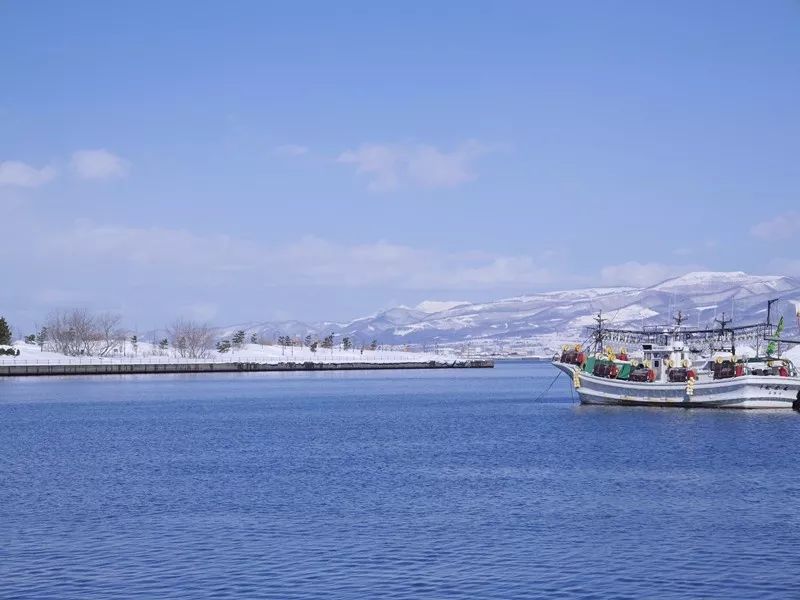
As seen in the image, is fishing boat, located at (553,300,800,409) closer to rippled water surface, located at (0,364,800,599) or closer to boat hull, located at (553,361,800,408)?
boat hull, located at (553,361,800,408)

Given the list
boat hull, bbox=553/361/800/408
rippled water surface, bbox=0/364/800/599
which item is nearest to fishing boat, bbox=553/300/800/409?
boat hull, bbox=553/361/800/408

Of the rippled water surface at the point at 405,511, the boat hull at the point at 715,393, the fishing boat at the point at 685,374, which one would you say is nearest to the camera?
the rippled water surface at the point at 405,511

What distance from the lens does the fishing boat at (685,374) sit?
84812mm

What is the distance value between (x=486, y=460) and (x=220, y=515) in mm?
19266

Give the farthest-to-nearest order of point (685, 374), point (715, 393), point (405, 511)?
point (685, 374) < point (715, 393) < point (405, 511)

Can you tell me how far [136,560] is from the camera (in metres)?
30.8

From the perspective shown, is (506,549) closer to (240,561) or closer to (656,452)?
(240,561)

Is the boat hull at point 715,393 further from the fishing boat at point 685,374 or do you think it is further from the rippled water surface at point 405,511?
the rippled water surface at point 405,511

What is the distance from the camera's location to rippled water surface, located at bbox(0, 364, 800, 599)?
2853 centimetres

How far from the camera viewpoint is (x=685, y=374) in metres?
89.3

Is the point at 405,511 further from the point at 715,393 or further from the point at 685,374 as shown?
the point at 685,374

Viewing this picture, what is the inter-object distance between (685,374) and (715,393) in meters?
3.73

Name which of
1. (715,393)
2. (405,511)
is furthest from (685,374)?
(405,511)

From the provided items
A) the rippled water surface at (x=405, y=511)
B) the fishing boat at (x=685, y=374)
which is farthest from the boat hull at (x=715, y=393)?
the rippled water surface at (x=405, y=511)
